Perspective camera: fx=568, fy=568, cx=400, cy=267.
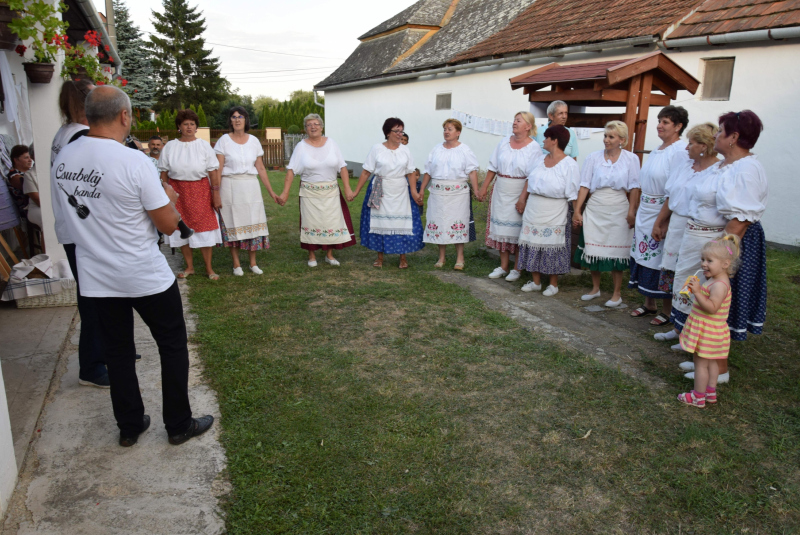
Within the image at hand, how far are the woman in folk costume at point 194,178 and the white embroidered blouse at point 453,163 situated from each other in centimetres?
255

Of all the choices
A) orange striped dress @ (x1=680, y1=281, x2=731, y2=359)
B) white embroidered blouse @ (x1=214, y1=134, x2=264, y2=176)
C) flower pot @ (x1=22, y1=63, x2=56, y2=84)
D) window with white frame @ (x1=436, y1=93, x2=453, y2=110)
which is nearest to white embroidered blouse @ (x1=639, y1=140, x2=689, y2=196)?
orange striped dress @ (x1=680, y1=281, x2=731, y2=359)

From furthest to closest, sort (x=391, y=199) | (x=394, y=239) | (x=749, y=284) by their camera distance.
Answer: (x=394, y=239), (x=391, y=199), (x=749, y=284)

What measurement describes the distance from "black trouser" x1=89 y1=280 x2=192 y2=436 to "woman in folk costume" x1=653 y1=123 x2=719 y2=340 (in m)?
3.35

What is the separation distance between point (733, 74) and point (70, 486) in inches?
365

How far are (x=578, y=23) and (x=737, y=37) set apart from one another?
366 cm

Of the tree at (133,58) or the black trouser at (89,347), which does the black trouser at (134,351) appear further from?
the tree at (133,58)

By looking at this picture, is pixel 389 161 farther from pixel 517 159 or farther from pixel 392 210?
pixel 517 159

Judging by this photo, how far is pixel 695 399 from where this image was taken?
3592 millimetres

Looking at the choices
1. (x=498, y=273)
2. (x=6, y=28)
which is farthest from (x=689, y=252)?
(x=6, y=28)

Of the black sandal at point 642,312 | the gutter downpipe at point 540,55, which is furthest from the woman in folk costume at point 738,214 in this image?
the gutter downpipe at point 540,55

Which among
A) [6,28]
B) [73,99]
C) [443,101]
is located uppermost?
[443,101]

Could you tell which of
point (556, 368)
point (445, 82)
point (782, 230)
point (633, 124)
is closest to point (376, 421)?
point (556, 368)

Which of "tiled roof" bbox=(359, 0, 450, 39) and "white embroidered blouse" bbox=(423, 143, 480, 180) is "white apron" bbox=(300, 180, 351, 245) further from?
"tiled roof" bbox=(359, 0, 450, 39)

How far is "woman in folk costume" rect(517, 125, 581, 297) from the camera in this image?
5742 millimetres
